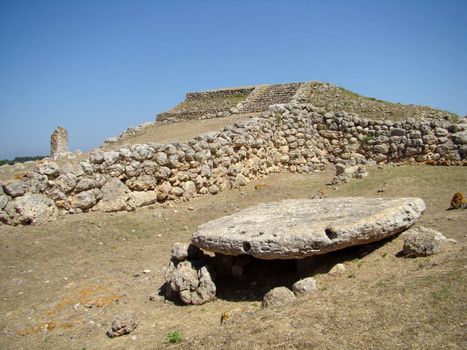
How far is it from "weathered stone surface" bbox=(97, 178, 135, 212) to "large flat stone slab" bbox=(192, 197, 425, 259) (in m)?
4.71

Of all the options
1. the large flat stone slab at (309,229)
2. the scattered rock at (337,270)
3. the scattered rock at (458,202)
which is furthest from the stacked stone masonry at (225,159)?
the scattered rock at (337,270)

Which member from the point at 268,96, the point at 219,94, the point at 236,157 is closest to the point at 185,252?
the point at 236,157

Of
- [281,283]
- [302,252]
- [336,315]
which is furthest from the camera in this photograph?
[281,283]

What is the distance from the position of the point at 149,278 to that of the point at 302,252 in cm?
357

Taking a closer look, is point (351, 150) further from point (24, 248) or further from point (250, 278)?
point (24, 248)

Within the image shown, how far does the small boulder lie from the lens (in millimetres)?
6289

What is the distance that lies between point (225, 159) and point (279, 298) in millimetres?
9626

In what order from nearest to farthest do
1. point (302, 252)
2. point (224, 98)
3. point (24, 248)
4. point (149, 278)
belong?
point (302, 252) → point (149, 278) → point (24, 248) → point (224, 98)

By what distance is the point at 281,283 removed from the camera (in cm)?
733

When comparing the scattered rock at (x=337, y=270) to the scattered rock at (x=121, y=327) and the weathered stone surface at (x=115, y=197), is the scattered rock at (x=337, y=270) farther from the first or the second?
the weathered stone surface at (x=115, y=197)

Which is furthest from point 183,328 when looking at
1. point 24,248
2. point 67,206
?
point 67,206

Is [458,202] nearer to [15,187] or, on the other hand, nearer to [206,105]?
[15,187]

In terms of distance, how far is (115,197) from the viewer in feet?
39.0

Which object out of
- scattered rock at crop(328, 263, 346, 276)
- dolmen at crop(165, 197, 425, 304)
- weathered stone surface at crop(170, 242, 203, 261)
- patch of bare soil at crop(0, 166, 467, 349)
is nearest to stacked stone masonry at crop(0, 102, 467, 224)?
patch of bare soil at crop(0, 166, 467, 349)
